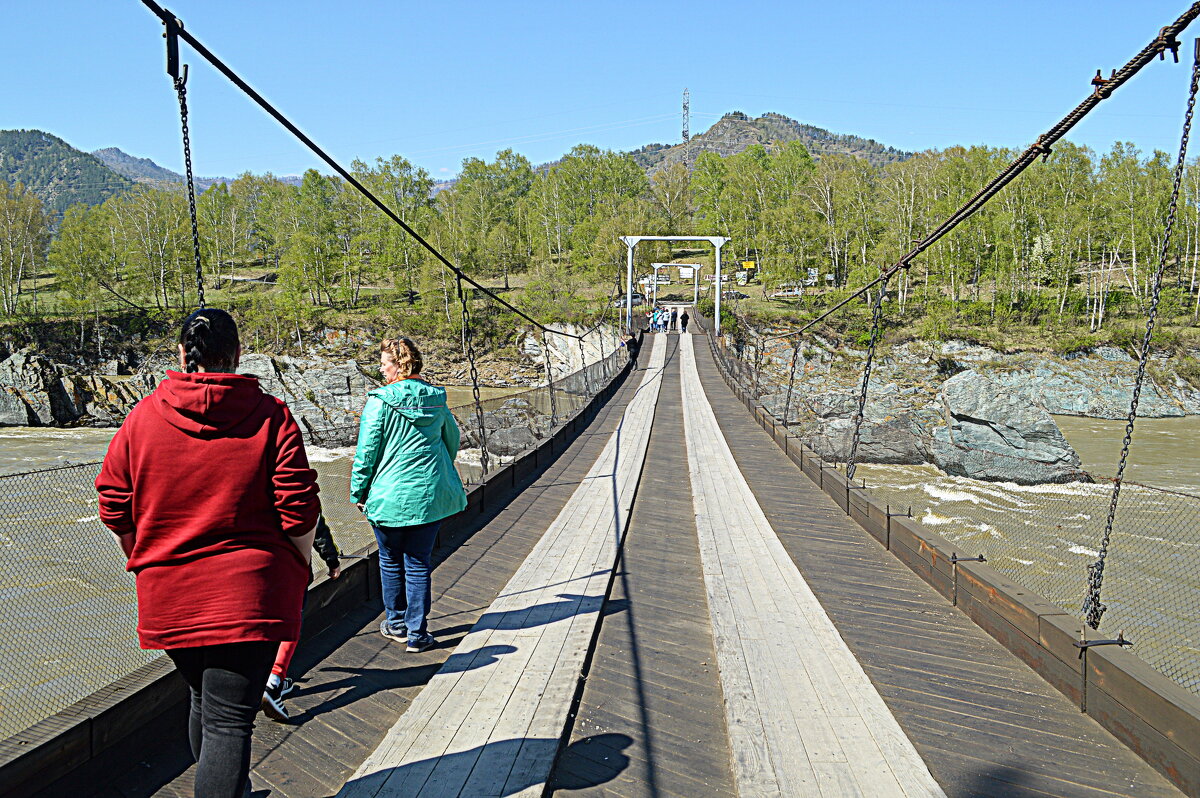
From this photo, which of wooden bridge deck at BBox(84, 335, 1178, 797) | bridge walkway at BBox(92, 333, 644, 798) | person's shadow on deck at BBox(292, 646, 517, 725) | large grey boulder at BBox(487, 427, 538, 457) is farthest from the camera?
large grey boulder at BBox(487, 427, 538, 457)

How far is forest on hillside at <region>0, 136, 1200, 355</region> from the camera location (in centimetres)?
4059

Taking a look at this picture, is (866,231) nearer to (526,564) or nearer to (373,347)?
(373,347)

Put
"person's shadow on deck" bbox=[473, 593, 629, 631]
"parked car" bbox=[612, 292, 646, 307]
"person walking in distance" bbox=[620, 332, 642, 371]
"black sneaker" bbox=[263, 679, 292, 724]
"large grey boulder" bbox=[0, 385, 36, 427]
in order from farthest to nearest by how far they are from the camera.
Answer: "parked car" bbox=[612, 292, 646, 307] → "large grey boulder" bbox=[0, 385, 36, 427] → "person walking in distance" bbox=[620, 332, 642, 371] → "person's shadow on deck" bbox=[473, 593, 629, 631] → "black sneaker" bbox=[263, 679, 292, 724]

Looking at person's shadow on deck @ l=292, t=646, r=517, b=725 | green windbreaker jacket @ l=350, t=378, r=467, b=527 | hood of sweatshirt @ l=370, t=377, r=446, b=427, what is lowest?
person's shadow on deck @ l=292, t=646, r=517, b=725

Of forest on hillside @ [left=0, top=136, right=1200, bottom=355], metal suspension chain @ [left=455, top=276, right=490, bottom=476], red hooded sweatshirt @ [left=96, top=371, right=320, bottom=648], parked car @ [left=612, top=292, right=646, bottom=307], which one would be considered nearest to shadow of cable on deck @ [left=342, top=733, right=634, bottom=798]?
red hooded sweatshirt @ [left=96, top=371, right=320, bottom=648]

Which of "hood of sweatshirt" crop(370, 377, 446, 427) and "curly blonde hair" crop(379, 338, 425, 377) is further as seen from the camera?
"curly blonde hair" crop(379, 338, 425, 377)

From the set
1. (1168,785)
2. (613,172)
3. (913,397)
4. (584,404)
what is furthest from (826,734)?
(613,172)

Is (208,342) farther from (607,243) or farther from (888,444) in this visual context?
(607,243)

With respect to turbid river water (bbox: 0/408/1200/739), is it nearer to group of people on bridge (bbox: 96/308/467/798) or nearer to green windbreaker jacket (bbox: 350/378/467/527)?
green windbreaker jacket (bbox: 350/378/467/527)

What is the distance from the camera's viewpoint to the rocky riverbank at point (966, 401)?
21594mm

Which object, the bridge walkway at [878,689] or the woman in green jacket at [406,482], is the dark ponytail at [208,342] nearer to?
the woman in green jacket at [406,482]

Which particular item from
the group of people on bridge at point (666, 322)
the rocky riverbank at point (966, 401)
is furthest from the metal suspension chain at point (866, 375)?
the group of people on bridge at point (666, 322)

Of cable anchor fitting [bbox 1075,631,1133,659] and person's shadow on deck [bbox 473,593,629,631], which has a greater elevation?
cable anchor fitting [bbox 1075,631,1133,659]

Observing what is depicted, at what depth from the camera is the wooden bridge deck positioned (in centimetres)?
270
